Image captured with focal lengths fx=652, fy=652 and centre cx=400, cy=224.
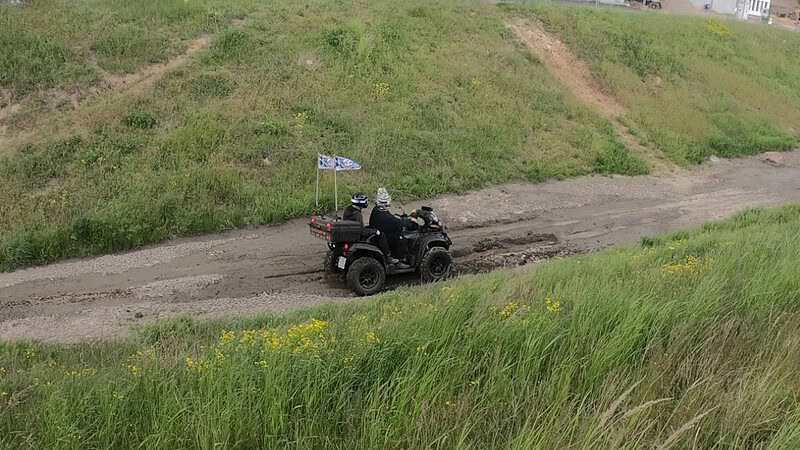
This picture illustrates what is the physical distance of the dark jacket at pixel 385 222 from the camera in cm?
1152

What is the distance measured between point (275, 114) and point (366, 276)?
8164mm

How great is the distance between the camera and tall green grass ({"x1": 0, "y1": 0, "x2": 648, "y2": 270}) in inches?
555

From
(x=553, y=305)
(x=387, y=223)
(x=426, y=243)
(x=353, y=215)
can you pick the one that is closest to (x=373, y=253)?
(x=387, y=223)

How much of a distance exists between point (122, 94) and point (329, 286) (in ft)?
31.7

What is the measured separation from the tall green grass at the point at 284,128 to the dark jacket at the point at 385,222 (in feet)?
13.6

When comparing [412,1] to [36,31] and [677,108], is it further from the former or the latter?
[36,31]

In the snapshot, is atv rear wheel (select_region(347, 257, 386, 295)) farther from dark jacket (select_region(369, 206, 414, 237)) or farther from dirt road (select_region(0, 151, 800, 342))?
dark jacket (select_region(369, 206, 414, 237))

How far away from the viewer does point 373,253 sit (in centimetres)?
1145

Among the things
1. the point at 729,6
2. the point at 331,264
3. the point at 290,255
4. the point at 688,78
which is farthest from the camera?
the point at 729,6

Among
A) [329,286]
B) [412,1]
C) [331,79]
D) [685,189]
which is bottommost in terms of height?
[329,286]

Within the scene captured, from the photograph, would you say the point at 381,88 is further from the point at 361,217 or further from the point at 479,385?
the point at 479,385

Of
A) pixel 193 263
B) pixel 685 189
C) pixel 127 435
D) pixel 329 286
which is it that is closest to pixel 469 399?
pixel 127 435

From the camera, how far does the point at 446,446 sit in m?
3.56

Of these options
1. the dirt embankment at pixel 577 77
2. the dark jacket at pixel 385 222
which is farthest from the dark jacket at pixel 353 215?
the dirt embankment at pixel 577 77
